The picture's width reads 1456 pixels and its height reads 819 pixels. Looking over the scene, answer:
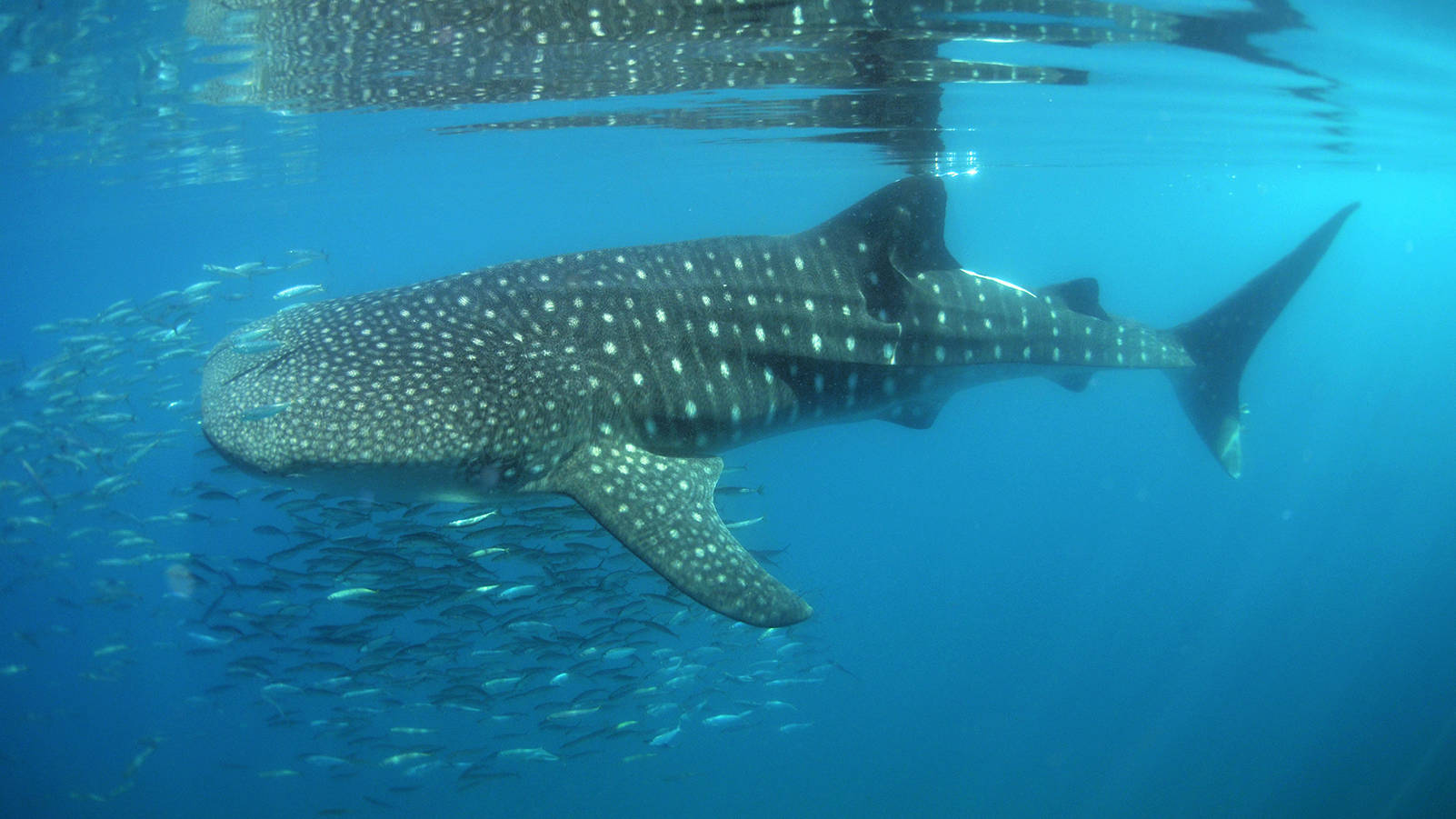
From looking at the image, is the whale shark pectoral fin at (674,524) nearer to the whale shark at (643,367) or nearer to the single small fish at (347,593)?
the whale shark at (643,367)

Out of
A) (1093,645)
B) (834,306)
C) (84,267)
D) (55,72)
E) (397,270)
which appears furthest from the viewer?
(397,270)

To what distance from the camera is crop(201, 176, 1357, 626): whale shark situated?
13.1 ft

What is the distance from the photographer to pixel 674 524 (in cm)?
437

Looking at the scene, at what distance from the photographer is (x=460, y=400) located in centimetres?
414

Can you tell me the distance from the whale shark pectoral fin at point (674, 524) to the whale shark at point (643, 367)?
1 cm

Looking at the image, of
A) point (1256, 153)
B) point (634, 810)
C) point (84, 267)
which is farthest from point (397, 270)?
point (1256, 153)

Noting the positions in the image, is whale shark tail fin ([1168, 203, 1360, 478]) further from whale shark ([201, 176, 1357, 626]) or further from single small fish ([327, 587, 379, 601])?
A: single small fish ([327, 587, 379, 601])

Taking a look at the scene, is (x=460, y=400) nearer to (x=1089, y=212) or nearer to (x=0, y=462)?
(x=0, y=462)

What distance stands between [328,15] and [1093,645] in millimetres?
48224

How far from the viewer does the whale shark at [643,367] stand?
3984 mm

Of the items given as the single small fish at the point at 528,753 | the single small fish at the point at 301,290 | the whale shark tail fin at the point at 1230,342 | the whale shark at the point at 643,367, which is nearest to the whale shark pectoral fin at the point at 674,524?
the whale shark at the point at 643,367

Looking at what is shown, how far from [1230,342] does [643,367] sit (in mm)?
6552

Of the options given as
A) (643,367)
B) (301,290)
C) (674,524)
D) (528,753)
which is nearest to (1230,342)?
(643,367)

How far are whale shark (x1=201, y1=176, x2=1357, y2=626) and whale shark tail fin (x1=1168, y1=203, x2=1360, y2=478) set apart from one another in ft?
5.95
